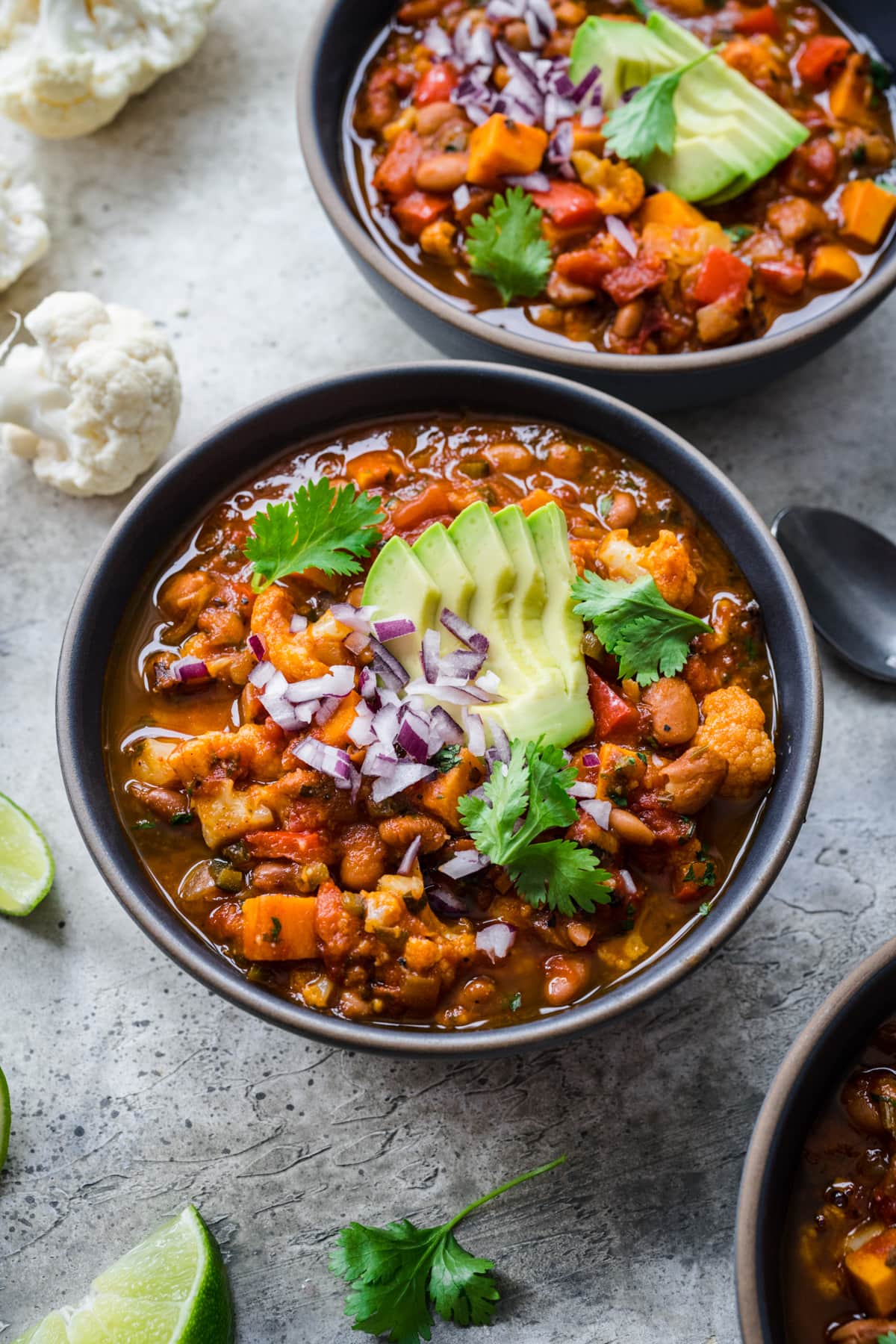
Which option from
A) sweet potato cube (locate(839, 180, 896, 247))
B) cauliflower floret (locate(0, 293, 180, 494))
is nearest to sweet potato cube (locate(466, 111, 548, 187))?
sweet potato cube (locate(839, 180, 896, 247))

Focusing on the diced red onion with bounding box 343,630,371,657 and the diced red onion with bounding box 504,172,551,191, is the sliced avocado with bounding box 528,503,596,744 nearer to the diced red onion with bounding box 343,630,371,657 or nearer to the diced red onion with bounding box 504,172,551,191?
the diced red onion with bounding box 343,630,371,657

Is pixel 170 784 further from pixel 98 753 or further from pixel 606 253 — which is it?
pixel 606 253

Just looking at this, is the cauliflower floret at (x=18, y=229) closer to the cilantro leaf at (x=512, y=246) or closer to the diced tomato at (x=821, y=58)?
the cilantro leaf at (x=512, y=246)

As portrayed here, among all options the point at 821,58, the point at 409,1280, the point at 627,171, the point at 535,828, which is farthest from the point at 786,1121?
the point at 821,58

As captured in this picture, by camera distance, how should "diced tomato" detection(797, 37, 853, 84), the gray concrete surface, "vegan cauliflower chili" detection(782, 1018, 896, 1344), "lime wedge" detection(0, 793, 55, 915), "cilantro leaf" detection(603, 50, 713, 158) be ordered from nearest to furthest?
"vegan cauliflower chili" detection(782, 1018, 896, 1344) < the gray concrete surface < "lime wedge" detection(0, 793, 55, 915) < "cilantro leaf" detection(603, 50, 713, 158) < "diced tomato" detection(797, 37, 853, 84)

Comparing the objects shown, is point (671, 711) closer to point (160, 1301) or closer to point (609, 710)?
point (609, 710)

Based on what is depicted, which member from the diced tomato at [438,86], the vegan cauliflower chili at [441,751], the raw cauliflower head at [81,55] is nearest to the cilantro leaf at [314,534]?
the vegan cauliflower chili at [441,751]

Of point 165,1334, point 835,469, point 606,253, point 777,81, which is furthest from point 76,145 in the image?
point 165,1334
